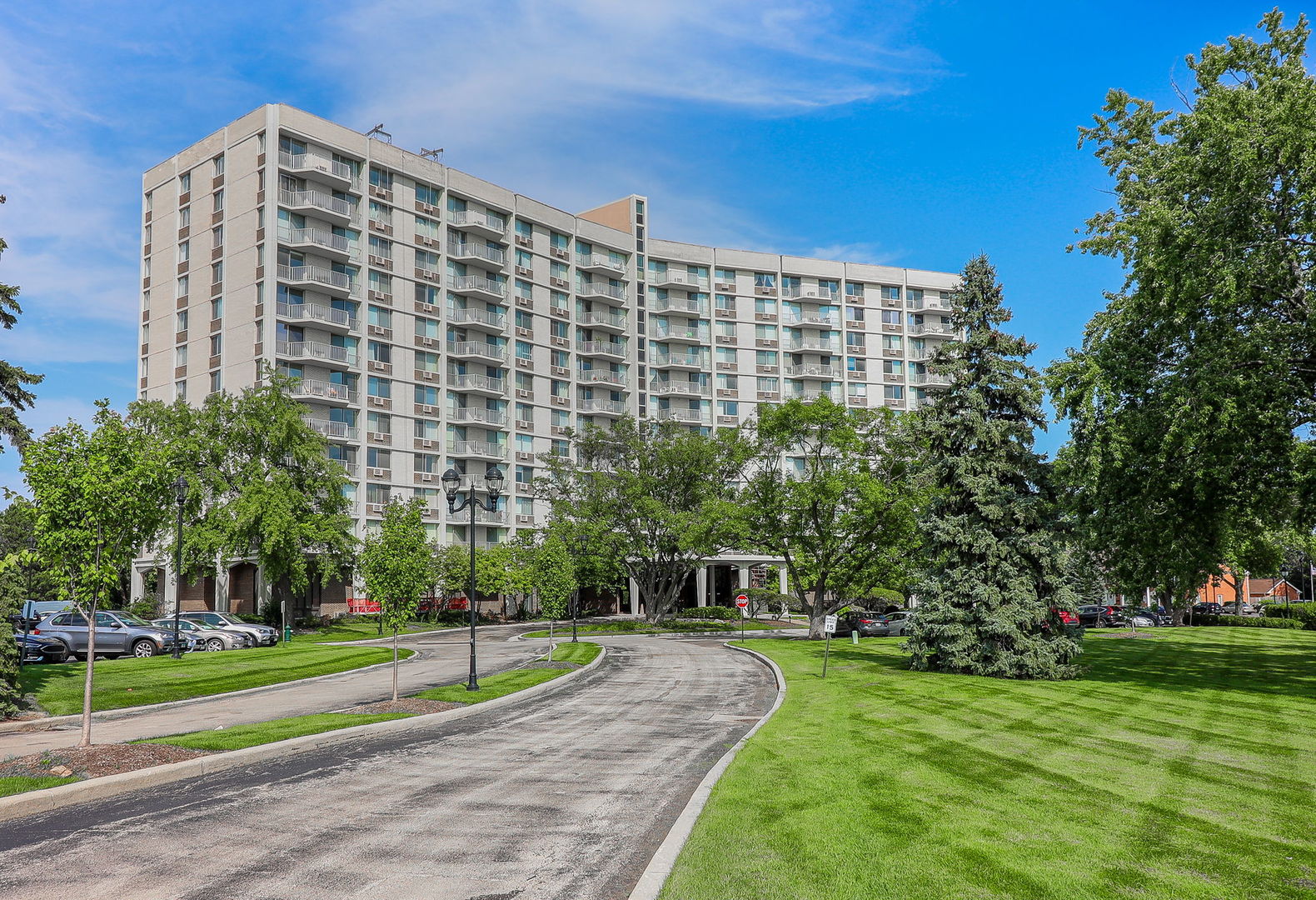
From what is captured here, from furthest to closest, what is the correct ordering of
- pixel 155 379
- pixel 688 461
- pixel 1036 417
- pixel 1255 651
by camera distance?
pixel 155 379
pixel 688 461
pixel 1255 651
pixel 1036 417

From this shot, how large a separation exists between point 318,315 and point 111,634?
112 feet

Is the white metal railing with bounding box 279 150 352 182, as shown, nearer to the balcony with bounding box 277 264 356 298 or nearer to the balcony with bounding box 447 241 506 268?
the balcony with bounding box 277 264 356 298

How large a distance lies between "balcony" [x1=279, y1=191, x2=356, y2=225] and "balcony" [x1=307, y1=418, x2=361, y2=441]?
14259 mm

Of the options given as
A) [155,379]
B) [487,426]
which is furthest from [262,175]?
[487,426]

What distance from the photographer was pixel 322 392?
60.6 meters

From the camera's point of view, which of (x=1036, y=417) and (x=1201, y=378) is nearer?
(x=1201, y=378)

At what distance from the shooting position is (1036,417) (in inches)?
1087

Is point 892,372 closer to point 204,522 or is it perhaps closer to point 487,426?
point 487,426

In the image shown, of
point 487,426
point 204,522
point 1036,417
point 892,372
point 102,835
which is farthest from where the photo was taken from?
point 892,372

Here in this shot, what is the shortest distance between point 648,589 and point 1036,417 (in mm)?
35090

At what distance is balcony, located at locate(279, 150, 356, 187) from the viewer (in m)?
60.4

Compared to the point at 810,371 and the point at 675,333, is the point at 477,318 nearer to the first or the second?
the point at 675,333

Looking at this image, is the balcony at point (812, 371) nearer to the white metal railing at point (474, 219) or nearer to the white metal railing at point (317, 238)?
the white metal railing at point (474, 219)

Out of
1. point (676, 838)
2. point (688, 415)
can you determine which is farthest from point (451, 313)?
point (676, 838)
